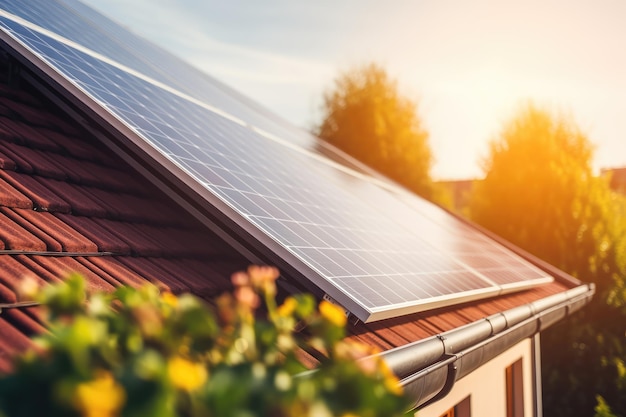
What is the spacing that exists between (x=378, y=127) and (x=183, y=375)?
3546 centimetres

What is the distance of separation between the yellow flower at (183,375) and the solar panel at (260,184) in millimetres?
2595

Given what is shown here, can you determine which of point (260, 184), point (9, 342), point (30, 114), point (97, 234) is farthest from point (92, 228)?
point (260, 184)

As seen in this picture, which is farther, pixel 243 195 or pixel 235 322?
pixel 243 195

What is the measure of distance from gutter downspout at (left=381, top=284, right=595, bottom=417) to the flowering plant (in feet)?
7.78

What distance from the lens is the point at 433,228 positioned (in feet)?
32.6

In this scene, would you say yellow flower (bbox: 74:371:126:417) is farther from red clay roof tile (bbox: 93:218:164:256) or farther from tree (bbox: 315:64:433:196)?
tree (bbox: 315:64:433:196)

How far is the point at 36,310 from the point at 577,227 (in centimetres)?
1803

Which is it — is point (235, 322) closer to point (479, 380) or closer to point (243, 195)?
point (243, 195)

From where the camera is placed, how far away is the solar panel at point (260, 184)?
13.9 feet

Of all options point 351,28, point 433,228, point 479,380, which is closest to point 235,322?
point 479,380

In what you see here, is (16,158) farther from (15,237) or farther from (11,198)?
(15,237)

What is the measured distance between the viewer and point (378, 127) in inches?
1423

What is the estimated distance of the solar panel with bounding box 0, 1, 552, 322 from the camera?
4.22 metres

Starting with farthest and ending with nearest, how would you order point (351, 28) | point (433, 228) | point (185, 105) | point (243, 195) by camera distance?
point (351, 28) → point (433, 228) → point (185, 105) → point (243, 195)
